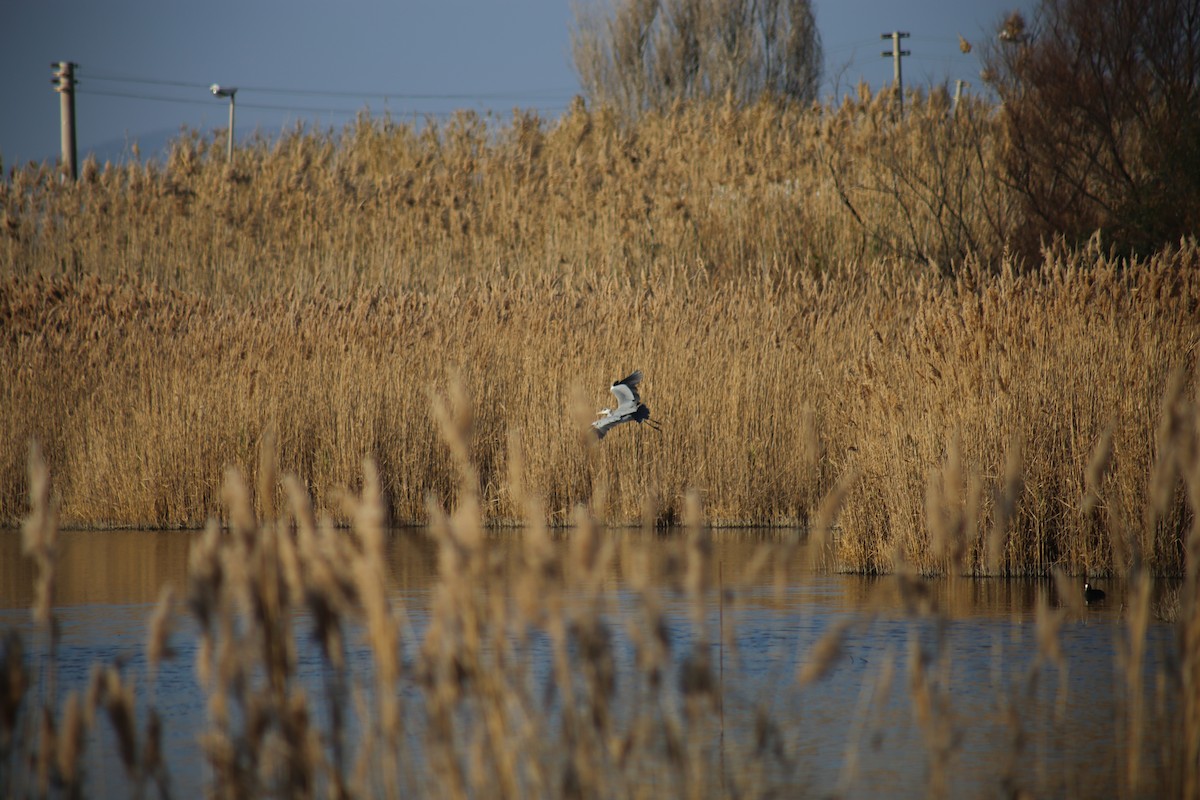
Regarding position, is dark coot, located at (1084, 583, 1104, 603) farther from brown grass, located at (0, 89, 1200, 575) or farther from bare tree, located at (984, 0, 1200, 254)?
bare tree, located at (984, 0, 1200, 254)

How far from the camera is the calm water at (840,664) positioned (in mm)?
4039

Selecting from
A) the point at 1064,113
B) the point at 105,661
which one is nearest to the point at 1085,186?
the point at 1064,113

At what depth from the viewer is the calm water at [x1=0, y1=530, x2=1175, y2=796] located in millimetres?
4039

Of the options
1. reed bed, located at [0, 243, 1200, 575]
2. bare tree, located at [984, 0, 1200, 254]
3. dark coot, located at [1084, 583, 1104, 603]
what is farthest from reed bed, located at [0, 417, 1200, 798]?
bare tree, located at [984, 0, 1200, 254]

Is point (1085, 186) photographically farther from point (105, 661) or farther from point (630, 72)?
point (630, 72)

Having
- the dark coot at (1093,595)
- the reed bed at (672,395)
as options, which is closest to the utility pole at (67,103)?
the reed bed at (672,395)

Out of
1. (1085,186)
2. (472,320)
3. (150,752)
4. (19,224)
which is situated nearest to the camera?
(150,752)

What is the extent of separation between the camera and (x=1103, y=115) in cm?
1419

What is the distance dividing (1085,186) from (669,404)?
20.4 ft

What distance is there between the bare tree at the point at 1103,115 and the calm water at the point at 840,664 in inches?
280

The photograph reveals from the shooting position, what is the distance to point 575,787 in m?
2.61

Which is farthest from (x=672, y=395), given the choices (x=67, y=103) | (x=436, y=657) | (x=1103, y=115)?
(x=67, y=103)

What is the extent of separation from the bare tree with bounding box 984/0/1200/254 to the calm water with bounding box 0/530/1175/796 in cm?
711

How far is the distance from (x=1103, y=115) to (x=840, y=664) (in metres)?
10.2
